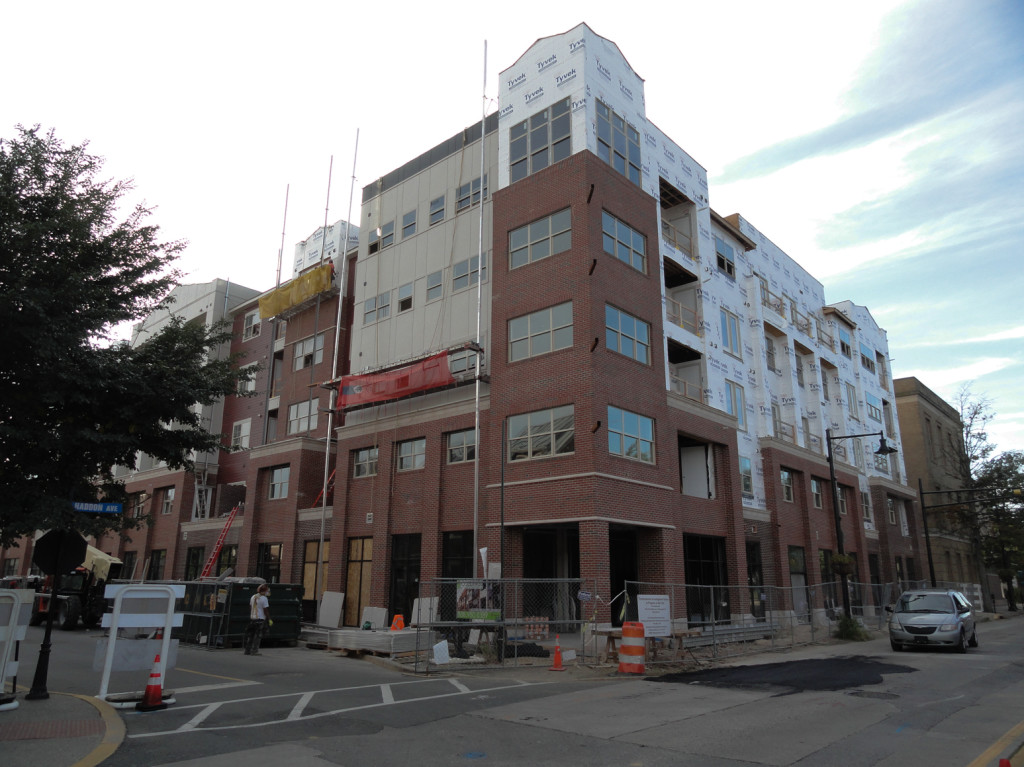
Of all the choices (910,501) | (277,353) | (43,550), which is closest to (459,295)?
(277,353)

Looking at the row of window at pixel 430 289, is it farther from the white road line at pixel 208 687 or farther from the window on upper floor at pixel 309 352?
the white road line at pixel 208 687

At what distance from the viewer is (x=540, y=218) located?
25.5m

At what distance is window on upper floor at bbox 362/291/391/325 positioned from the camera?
3250 cm

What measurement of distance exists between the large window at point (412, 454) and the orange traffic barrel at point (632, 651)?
13.7 metres

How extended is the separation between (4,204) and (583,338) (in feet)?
50.8

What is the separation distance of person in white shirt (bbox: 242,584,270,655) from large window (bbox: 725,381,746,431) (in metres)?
20.4

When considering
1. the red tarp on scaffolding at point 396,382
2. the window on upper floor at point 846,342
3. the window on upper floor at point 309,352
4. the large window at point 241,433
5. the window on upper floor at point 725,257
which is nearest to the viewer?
the red tarp on scaffolding at point 396,382

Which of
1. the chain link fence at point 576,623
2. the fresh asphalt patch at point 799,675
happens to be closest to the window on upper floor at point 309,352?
the chain link fence at point 576,623

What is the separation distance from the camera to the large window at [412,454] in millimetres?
28438

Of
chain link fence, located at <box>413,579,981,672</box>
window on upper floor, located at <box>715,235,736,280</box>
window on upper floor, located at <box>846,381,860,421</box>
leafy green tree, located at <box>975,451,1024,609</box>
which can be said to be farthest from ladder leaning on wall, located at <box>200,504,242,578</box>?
leafy green tree, located at <box>975,451,1024,609</box>

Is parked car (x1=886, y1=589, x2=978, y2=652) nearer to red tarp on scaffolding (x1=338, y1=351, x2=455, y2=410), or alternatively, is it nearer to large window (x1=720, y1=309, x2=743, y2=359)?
large window (x1=720, y1=309, x2=743, y2=359)

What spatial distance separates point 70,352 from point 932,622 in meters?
22.5

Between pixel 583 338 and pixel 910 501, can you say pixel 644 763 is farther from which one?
pixel 910 501

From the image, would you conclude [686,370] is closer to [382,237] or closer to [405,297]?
[405,297]
